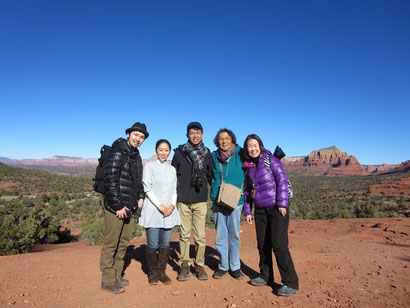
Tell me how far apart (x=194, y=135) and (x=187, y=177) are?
2.23 feet

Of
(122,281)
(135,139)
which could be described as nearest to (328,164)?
(122,281)

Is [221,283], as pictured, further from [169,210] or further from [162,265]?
[169,210]

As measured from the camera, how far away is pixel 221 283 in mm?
3672

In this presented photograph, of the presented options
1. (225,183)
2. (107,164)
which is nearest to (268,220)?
(225,183)

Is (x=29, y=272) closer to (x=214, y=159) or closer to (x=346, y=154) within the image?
(x=214, y=159)

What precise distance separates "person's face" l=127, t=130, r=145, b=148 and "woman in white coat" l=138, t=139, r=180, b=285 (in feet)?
0.94

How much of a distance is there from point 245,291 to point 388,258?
3657 millimetres

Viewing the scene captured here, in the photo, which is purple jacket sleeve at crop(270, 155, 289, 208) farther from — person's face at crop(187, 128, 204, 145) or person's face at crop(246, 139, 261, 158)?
person's face at crop(187, 128, 204, 145)

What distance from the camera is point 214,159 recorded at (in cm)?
388

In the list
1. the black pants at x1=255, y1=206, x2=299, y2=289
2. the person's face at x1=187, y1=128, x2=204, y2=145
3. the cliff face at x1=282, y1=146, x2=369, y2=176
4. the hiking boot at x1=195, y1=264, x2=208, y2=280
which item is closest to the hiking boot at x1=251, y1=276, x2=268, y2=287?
the black pants at x1=255, y1=206, x2=299, y2=289

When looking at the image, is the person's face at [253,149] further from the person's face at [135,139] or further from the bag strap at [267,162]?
the person's face at [135,139]

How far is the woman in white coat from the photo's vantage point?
138 inches

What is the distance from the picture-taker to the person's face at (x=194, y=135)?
3779 millimetres

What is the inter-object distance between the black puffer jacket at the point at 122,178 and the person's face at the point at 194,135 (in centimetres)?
85
